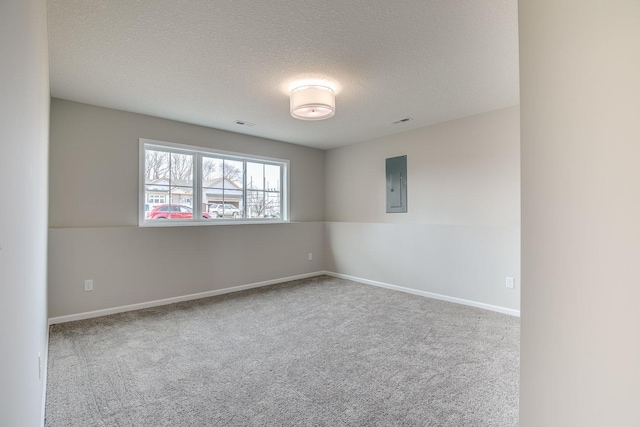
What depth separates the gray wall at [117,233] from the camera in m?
3.42

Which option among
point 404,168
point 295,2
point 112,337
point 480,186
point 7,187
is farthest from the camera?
point 404,168

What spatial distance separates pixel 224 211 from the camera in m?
4.80

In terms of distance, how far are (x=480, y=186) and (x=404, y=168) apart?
3.84 ft

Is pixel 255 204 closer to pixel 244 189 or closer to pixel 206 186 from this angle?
pixel 244 189

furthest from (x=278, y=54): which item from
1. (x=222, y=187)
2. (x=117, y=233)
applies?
(x=117, y=233)

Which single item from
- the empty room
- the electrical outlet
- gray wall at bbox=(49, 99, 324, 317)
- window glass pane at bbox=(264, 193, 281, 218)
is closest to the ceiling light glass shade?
the empty room

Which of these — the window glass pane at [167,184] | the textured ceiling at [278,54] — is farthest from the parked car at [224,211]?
the textured ceiling at [278,54]

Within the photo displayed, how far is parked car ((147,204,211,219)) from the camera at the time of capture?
410 centimetres

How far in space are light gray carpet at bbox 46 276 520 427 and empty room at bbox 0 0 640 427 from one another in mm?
21

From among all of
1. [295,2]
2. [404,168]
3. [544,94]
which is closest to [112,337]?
[295,2]

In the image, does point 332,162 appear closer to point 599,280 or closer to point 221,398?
point 221,398

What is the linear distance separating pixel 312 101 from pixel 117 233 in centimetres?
280

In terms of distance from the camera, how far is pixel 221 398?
1967mm

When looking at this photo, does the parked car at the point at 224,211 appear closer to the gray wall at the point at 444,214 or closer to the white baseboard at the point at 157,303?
the white baseboard at the point at 157,303
